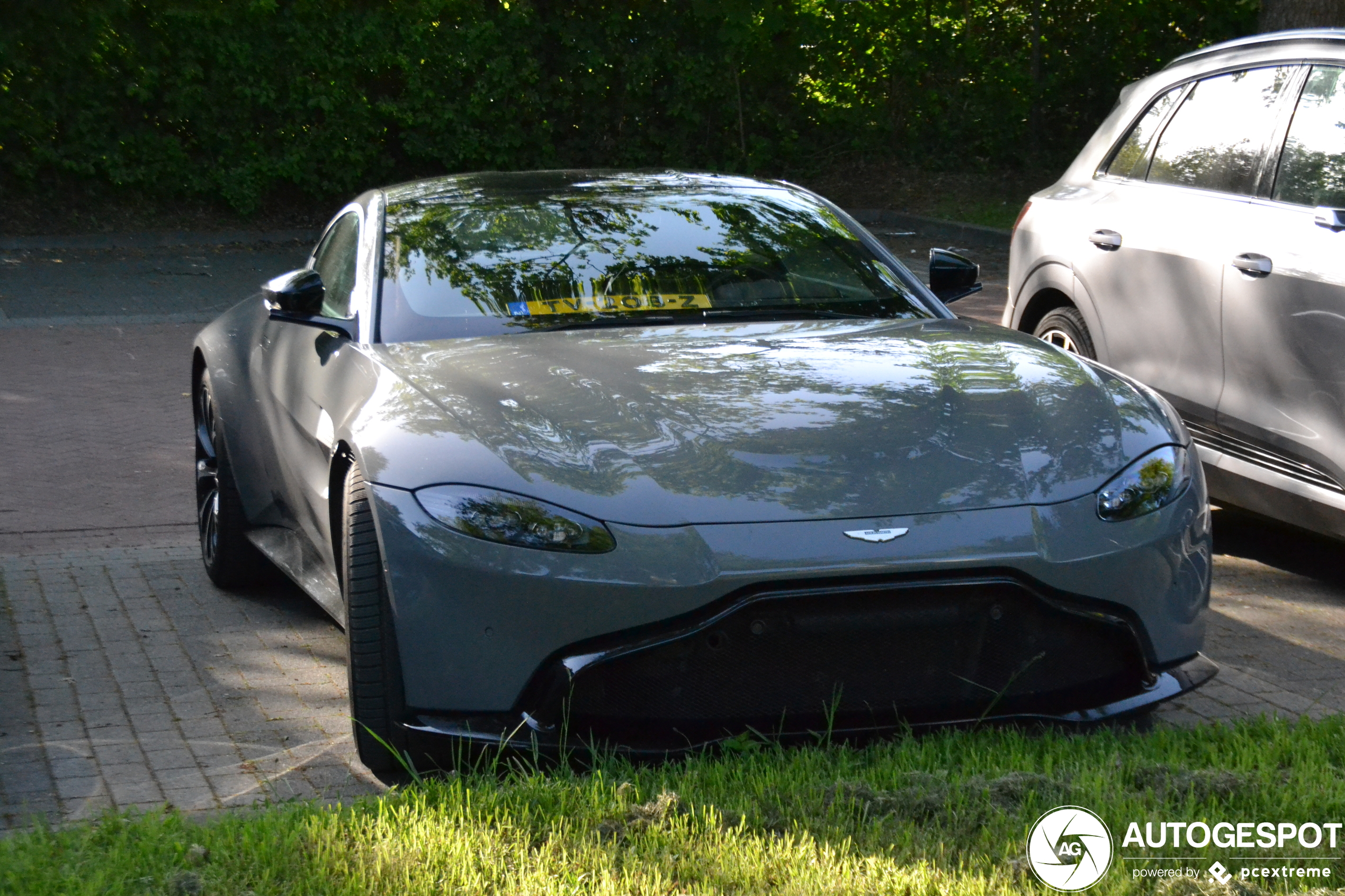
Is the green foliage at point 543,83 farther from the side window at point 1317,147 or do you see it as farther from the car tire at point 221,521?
the side window at point 1317,147

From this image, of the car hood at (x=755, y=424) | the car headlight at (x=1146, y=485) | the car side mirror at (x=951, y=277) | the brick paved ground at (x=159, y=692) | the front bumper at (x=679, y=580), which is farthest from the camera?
the car side mirror at (x=951, y=277)

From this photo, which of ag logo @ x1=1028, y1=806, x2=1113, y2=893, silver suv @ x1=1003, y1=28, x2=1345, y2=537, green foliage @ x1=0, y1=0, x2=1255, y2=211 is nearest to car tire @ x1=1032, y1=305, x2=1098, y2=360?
silver suv @ x1=1003, y1=28, x2=1345, y2=537

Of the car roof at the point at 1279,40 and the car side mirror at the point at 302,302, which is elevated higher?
the car roof at the point at 1279,40

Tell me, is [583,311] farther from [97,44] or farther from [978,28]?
[978,28]

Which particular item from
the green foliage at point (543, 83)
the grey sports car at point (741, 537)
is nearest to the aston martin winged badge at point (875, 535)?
the grey sports car at point (741, 537)

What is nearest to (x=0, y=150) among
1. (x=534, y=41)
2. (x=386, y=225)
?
(x=534, y=41)

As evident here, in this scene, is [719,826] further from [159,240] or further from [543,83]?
[543,83]

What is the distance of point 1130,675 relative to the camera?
11.8 feet

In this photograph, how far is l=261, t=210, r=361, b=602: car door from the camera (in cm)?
426

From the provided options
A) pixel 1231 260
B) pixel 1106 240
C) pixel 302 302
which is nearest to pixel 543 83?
pixel 1106 240

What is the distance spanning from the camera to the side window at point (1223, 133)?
5.57m

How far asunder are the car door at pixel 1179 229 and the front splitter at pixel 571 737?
222 centimetres

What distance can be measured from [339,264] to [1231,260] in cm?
302

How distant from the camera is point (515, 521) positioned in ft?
11.0
